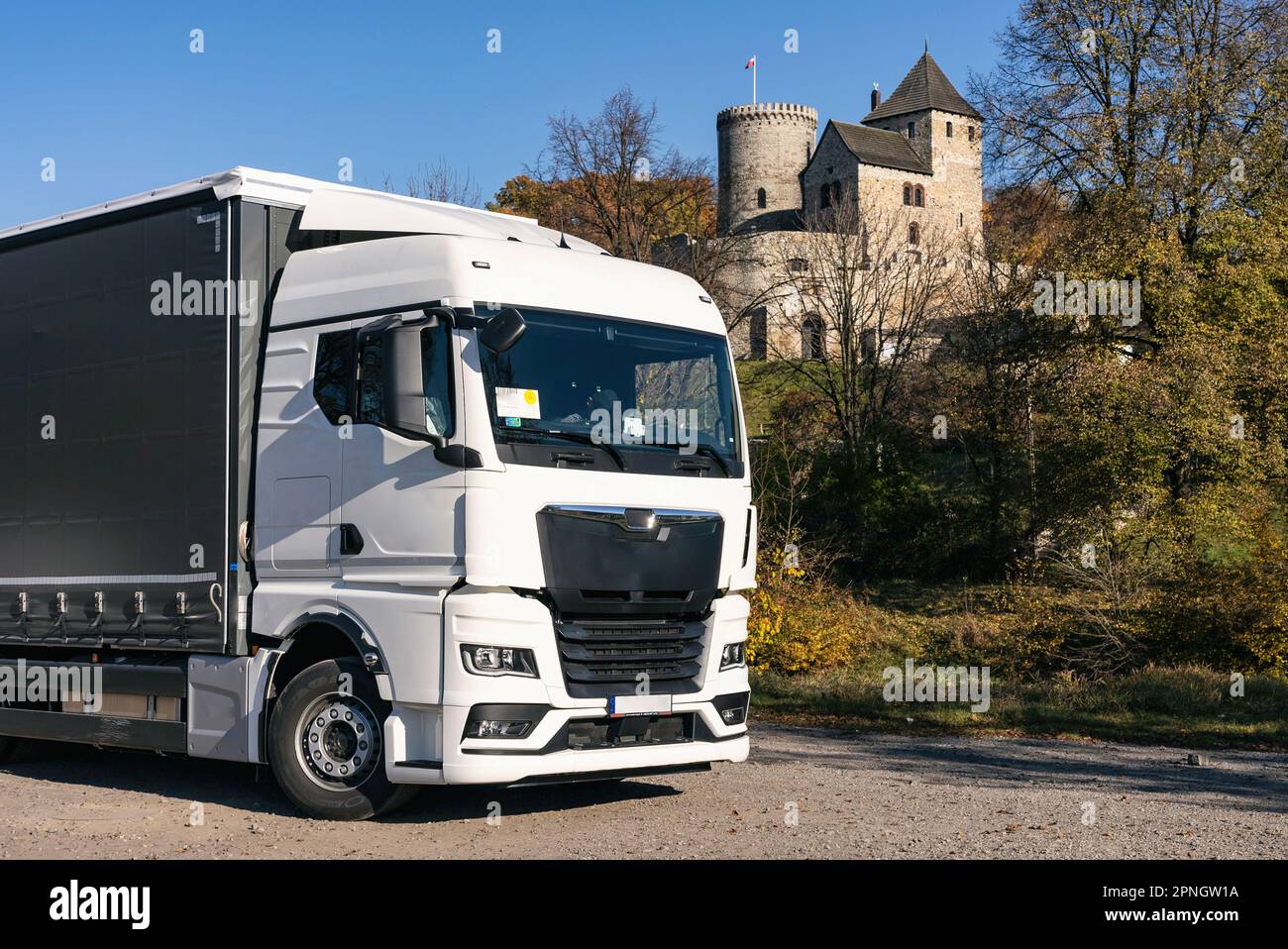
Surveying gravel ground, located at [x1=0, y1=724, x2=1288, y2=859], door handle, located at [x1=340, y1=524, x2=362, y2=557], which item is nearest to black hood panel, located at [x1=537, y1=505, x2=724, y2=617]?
door handle, located at [x1=340, y1=524, x2=362, y2=557]

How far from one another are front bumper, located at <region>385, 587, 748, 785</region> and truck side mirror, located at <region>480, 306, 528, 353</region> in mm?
1469

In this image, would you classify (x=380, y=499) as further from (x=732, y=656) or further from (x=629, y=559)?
(x=732, y=656)

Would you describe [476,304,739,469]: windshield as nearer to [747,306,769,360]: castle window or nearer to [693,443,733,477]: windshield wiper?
[693,443,733,477]: windshield wiper

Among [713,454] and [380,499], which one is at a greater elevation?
[713,454]

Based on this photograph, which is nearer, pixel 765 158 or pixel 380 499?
pixel 380 499

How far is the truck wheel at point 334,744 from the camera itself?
8672mm

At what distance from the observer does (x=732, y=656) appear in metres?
9.41

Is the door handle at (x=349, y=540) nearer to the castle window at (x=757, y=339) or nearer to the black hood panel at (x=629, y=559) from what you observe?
the black hood panel at (x=629, y=559)

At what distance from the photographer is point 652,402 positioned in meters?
9.30

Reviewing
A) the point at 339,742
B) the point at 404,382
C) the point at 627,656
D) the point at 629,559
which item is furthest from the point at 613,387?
the point at 339,742

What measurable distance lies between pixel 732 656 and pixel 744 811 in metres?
1.03

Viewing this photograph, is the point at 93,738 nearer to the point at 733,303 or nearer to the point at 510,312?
the point at 510,312

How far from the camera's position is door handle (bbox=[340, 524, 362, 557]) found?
8.74 meters

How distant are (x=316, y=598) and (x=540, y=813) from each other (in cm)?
207
